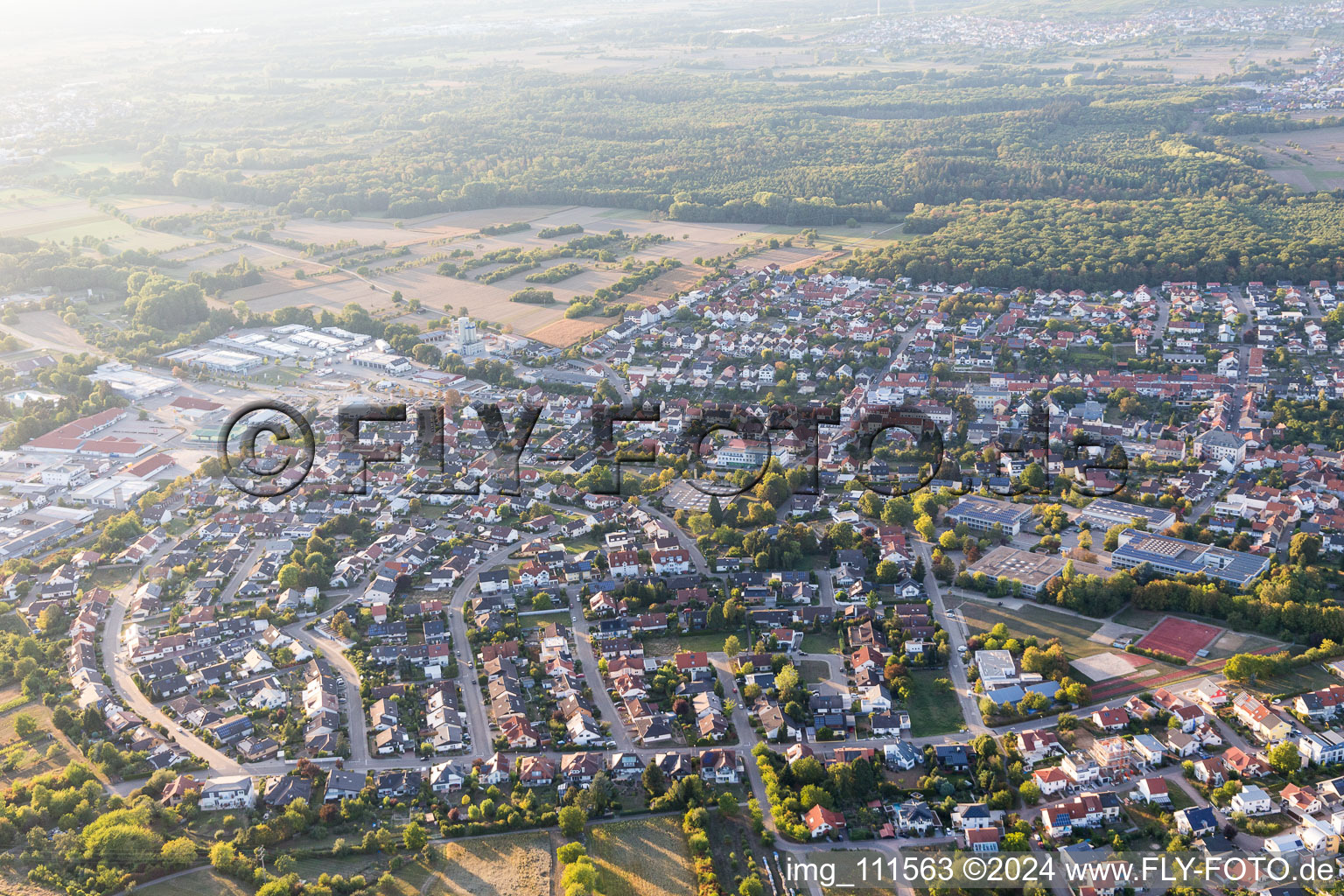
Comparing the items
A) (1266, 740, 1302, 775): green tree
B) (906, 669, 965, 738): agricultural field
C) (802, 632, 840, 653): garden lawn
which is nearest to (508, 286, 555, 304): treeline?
(802, 632, 840, 653): garden lawn

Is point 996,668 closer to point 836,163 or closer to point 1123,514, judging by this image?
point 1123,514

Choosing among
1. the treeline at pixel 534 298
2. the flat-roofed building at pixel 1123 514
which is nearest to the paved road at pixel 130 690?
the flat-roofed building at pixel 1123 514

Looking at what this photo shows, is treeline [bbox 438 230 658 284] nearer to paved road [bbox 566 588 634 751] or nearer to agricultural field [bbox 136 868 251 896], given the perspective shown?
paved road [bbox 566 588 634 751]

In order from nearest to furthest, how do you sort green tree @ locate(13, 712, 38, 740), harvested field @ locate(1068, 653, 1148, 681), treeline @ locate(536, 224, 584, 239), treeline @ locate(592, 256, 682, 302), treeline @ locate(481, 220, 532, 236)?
green tree @ locate(13, 712, 38, 740) → harvested field @ locate(1068, 653, 1148, 681) → treeline @ locate(592, 256, 682, 302) → treeline @ locate(536, 224, 584, 239) → treeline @ locate(481, 220, 532, 236)

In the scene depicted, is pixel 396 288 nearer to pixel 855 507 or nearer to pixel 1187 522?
pixel 855 507

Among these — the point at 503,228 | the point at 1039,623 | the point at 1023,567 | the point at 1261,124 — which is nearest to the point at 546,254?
the point at 503,228

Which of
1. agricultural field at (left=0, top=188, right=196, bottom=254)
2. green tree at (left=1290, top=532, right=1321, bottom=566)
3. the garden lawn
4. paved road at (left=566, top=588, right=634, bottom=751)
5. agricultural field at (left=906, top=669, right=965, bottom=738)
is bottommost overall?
the garden lawn

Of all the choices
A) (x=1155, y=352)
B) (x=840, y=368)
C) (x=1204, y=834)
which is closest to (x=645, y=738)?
(x=1204, y=834)
